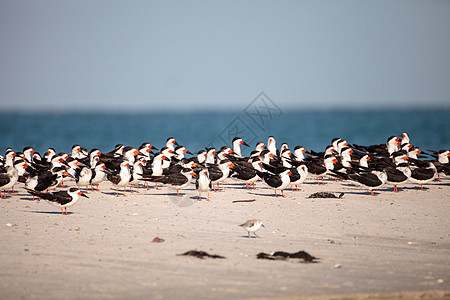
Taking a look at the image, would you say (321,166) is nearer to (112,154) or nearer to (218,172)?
(218,172)

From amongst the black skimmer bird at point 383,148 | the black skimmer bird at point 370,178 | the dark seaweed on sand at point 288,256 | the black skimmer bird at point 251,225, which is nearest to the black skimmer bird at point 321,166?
the black skimmer bird at point 370,178

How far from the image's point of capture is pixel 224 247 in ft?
32.2

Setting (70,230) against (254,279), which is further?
(70,230)

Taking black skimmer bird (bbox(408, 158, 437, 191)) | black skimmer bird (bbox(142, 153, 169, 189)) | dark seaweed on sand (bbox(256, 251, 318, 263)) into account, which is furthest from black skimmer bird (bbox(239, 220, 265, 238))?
black skimmer bird (bbox(408, 158, 437, 191))

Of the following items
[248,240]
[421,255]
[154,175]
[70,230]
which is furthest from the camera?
[154,175]

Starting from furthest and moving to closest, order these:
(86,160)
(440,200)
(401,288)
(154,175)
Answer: (86,160) < (154,175) < (440,200) < (401,288)

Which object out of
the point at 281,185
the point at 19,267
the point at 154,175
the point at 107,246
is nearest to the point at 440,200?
the point at 281,185

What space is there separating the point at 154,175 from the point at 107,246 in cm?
788

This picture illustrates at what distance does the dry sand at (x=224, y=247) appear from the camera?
24.8 feet

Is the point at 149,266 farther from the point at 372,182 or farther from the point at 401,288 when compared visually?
the point at 372,182

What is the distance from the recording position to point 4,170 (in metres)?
16.1

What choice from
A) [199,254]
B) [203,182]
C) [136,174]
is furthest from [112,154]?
[199,254]

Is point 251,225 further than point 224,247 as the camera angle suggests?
Yes

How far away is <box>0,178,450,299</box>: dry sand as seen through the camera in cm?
755
